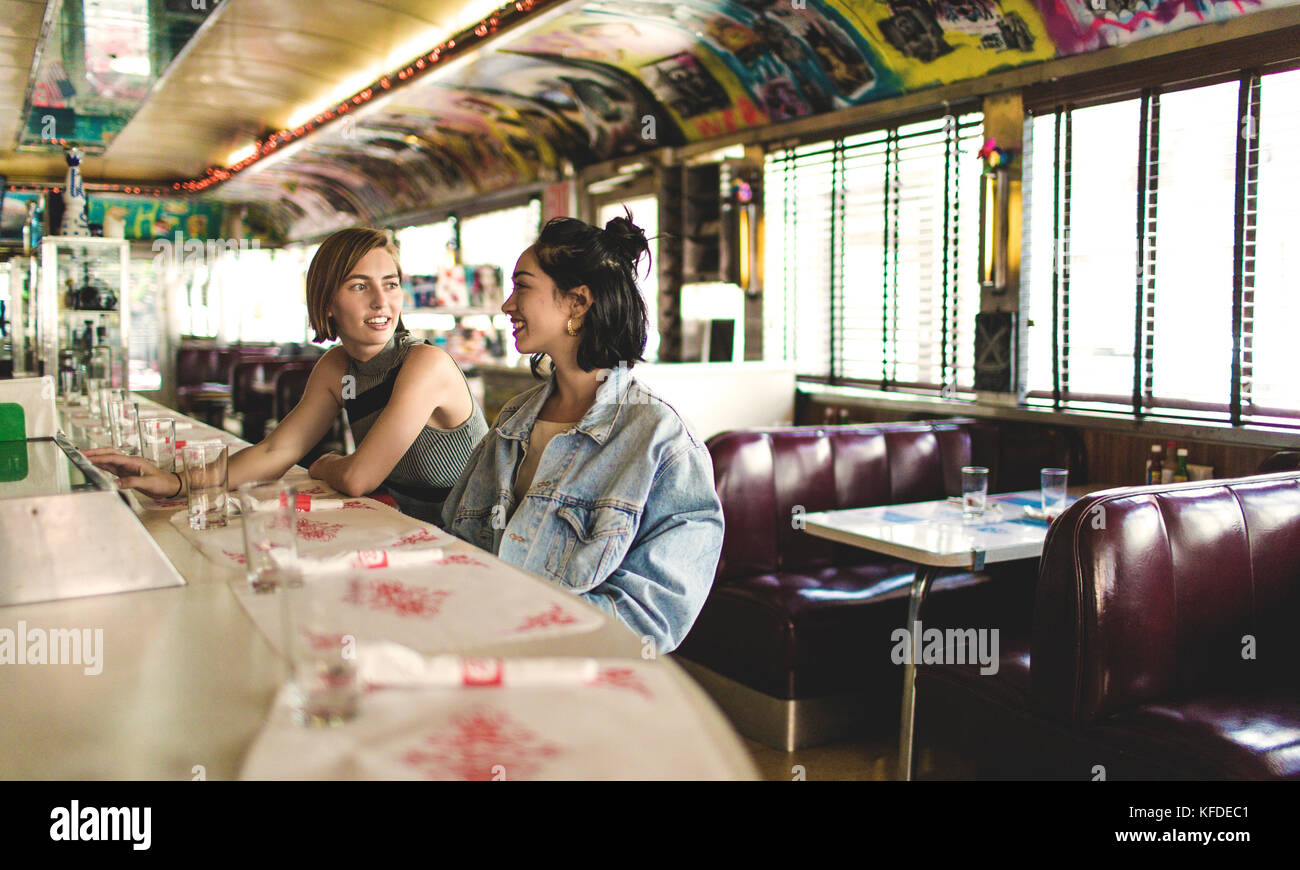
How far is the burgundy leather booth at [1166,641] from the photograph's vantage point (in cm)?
240

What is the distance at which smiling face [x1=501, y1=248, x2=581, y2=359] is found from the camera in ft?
7.35

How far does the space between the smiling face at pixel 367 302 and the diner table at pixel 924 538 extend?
1583 mm

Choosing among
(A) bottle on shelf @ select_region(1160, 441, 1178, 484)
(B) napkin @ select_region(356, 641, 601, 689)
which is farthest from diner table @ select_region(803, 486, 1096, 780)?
(B) napkin @ select_region(356, 641, 601, 689)

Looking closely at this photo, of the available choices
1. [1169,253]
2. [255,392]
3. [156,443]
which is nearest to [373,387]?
[156,443]

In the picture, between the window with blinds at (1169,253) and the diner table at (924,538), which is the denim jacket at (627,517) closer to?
the diner table at (924,538)

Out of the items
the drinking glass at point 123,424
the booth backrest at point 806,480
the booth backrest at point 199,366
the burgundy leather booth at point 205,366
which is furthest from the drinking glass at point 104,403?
the booth backrest at point 199,366

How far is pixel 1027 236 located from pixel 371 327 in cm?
377

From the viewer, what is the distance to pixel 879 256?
6590 millimetres

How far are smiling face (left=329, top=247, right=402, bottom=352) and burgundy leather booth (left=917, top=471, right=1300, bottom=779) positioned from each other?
189 centimetres

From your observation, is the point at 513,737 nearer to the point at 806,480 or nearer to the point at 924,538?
the point at 924,538

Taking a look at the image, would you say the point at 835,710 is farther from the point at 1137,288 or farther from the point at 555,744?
the point at 555,744

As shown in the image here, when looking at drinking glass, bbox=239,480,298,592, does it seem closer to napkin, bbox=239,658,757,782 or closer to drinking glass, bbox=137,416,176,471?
napkin, bbox=239,658,757,782

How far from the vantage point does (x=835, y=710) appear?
385cm
